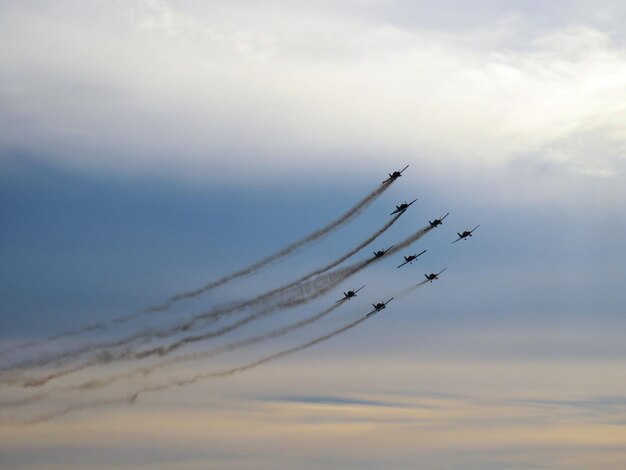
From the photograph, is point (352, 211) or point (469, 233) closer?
point (352, 211)

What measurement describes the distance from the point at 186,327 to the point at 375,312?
90.5 ft

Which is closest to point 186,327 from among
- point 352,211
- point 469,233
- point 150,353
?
point 150,353

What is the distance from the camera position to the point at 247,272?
142750 millimetres

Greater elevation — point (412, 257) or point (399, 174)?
point (399, 174)

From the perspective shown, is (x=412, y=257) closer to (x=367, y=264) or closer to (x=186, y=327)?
(x=367, y=264)

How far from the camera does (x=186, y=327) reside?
14288 cm

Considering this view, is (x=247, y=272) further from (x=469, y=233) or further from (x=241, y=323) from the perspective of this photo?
(x=469, y=233)

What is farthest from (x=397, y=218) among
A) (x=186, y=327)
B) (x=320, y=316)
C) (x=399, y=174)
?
(x=186, y=327)

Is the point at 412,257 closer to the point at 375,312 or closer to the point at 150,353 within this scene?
the point at 375,312

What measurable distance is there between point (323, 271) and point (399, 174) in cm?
1701

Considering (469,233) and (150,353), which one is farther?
(469,233)

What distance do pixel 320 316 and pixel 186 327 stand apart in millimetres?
18700

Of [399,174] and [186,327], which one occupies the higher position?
[399,174]

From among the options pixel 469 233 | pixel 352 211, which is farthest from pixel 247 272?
pixel 469 233
